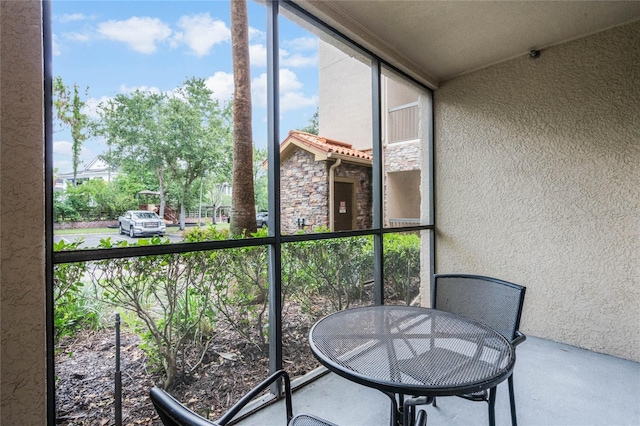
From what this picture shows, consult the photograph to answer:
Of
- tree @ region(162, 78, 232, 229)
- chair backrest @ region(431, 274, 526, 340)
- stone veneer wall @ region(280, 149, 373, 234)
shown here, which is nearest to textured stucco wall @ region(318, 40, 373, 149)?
stone veneer wall @ region(280, 149, 373, 234)

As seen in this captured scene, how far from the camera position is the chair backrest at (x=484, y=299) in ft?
6.25

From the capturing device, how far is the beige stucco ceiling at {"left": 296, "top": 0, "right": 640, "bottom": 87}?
2.53 m

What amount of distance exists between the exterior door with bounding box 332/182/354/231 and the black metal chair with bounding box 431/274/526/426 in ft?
12.8

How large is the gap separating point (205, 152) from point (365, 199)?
191 inches

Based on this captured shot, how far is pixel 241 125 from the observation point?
2.88 meters

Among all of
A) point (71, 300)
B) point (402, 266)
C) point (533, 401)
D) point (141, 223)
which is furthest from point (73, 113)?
point (402, 266)

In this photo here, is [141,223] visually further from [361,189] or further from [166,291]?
[361,189]

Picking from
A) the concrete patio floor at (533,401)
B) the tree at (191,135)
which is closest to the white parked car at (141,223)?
the tree at (191,135)

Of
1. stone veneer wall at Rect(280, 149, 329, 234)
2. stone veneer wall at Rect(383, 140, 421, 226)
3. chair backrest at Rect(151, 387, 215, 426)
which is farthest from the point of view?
stone veneer wall at Rect(383, 140, 421, 226)

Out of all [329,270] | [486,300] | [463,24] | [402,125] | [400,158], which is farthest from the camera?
[402,125]

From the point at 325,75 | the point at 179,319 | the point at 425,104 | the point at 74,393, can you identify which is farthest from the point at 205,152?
the point at 325,75

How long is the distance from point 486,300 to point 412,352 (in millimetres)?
978

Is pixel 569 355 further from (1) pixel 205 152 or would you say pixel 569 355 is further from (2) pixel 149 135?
(2) pixel 149 135

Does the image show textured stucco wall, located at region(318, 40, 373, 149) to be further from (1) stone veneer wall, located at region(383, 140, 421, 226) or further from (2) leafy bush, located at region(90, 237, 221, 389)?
(2) leafy bush, located at region(90, 237, 221, 389)
